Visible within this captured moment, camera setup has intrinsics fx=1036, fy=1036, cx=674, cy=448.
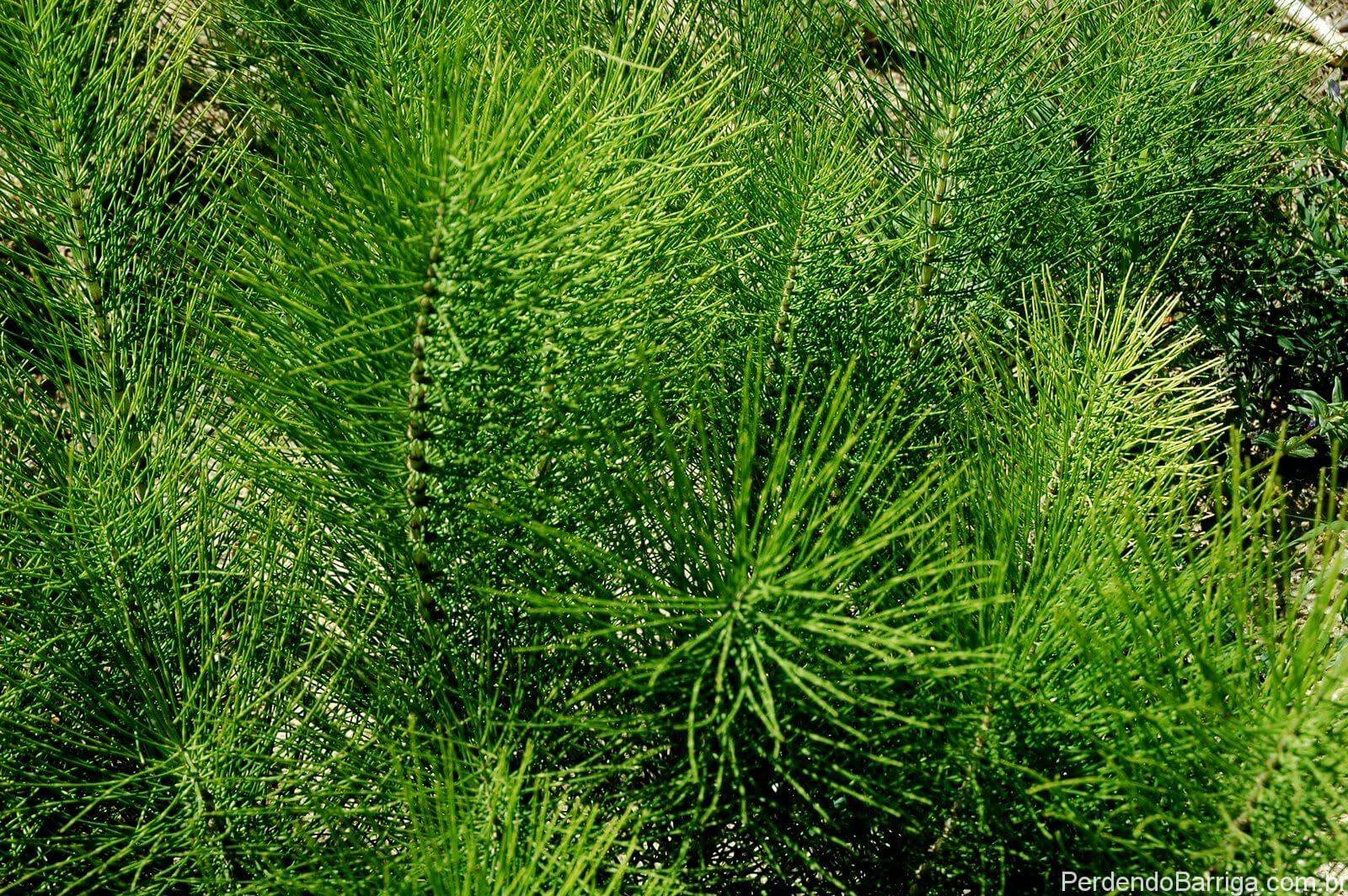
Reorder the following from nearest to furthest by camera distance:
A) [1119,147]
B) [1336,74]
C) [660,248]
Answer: [660,248] < [1119,147] < [1336,74]

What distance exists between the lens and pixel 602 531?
0.66m

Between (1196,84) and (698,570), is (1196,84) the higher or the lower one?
the higher one

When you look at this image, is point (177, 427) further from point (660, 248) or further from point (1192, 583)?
point (1192, 583)

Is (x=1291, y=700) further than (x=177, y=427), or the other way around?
(x=177, y=427)

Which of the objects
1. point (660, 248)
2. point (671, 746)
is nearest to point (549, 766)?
point (671, 746)

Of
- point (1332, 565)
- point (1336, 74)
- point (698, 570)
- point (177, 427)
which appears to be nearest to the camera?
point (1332, 565)

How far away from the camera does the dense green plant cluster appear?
1.87ft

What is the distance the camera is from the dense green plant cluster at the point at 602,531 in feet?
1.87

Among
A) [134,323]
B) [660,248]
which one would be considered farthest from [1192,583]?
[134,323]

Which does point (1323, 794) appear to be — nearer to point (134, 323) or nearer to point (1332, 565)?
point (1332, 565)

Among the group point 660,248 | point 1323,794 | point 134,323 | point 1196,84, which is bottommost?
point 134,323

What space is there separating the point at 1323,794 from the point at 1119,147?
93 centimetres

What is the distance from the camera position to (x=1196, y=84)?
4.31 ft

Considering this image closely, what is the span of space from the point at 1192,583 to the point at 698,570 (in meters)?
0.29
